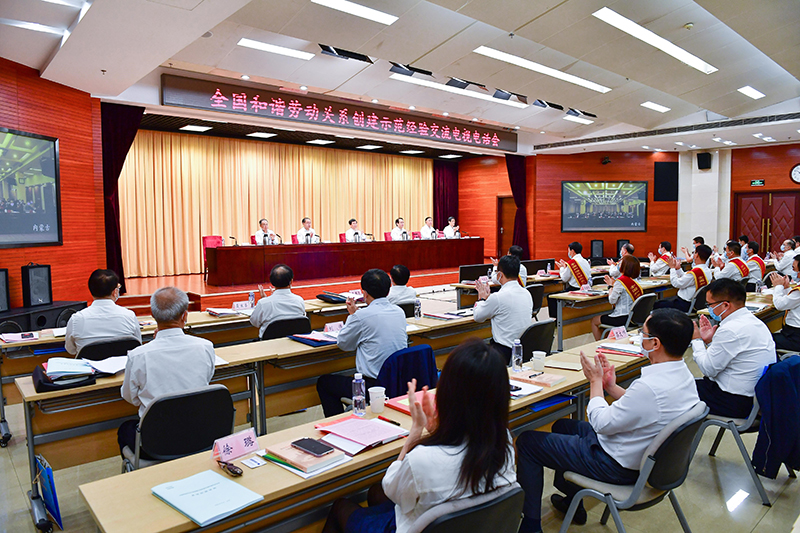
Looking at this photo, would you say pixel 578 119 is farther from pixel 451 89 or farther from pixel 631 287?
pixel 631 287

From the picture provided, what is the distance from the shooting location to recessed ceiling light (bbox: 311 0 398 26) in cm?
485

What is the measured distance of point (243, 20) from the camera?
509 cm

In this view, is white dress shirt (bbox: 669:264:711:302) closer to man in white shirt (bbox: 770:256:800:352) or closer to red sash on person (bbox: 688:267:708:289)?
red sash on person (bbox: 688:267:708:289)

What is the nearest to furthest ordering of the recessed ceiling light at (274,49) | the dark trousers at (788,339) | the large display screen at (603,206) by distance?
the dark trousers at (788,339), the recessed ceiling light at (274,49), the large display screen at (603,206)

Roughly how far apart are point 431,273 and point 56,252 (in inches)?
268

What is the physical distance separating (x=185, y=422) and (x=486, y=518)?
4.77 feet

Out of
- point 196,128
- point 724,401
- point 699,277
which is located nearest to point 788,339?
point 699,277

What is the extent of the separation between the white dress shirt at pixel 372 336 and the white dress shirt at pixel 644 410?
1371 millimetres

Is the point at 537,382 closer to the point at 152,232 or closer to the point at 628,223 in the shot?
the point at 152,232

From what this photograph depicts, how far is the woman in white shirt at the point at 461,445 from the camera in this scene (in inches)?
54.6

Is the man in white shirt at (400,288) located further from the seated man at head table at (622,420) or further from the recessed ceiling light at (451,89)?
the recessed ceiling light at (451,89)

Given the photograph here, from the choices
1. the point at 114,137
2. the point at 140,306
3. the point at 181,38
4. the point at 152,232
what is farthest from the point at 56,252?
the point at 152,232

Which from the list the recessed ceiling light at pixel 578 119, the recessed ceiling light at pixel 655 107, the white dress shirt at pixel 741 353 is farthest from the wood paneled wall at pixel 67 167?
the recessed ceiling light at pixel 655 107

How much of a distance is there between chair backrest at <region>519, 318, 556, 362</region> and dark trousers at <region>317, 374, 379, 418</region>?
3.90 ft
